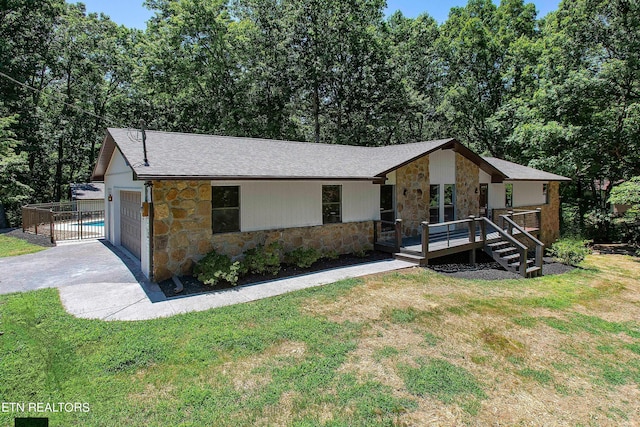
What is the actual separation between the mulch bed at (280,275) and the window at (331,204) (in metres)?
1.32

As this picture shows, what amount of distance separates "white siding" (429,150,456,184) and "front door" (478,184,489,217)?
8.33 feet

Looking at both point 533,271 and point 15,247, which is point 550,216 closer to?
point 533,271

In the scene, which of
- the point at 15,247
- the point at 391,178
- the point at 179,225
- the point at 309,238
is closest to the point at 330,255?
the point at 309,238

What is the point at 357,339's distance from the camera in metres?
5.38

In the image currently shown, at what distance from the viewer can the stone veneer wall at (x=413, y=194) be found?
12.6 metres

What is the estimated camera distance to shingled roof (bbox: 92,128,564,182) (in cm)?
799

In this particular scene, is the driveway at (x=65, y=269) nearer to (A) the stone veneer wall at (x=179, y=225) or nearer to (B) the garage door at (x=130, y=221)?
(B) the garage door at (x=130, y=221)

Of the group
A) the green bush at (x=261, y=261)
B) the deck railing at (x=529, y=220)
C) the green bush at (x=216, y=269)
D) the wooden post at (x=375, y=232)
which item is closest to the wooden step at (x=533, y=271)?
the deck railing at (x=529, y=220)

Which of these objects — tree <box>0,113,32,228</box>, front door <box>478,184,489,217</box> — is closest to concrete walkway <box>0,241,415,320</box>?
front door <box>478,184,489,217</box>

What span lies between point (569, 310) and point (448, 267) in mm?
3813

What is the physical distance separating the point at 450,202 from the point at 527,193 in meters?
6.36

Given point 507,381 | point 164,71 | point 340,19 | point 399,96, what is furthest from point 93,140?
point 507,381

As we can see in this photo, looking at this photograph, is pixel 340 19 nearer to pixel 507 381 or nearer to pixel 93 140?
pixel 93 140

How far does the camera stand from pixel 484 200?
52.4ft
